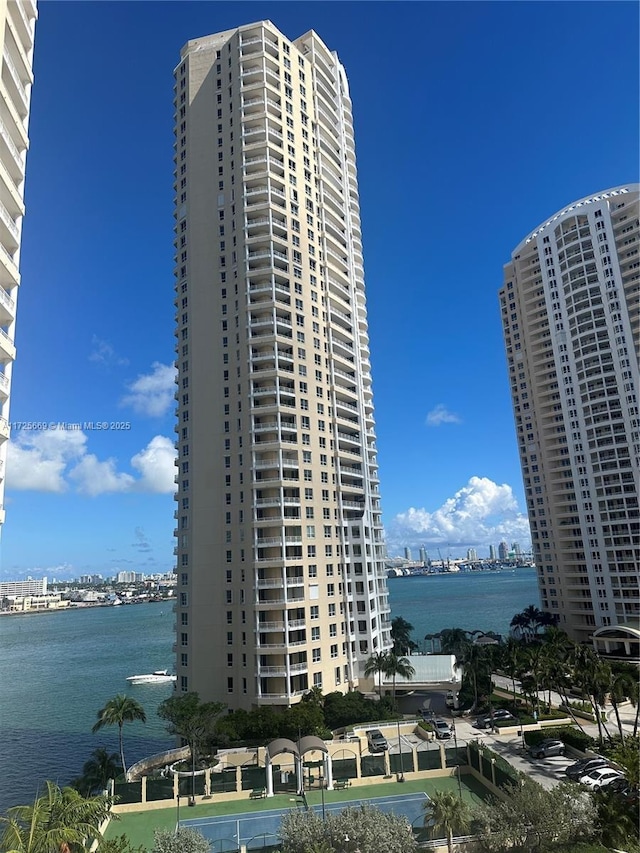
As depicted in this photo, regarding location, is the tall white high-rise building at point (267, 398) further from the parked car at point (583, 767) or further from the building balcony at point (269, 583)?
the parked car at point (583, 767)

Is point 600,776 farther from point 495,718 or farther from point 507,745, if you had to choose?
point 495,718

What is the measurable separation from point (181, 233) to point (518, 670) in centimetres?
6115

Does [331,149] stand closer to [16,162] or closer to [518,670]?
[16,162]

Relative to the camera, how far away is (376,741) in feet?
156

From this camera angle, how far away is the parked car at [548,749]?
43.3m

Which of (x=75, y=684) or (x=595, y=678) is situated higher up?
(x=595, y=678)

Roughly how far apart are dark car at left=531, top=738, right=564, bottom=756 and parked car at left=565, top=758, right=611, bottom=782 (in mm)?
4704

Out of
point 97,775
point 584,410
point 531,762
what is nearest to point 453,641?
point 531,762

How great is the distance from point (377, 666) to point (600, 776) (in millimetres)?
26579

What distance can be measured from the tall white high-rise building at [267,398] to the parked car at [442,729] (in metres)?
10.5

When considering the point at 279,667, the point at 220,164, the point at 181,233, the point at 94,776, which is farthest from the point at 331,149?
the point at 94,776

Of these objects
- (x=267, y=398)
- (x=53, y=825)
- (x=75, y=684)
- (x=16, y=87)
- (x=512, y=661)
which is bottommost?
(x=75, y=684)

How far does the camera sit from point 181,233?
228ft

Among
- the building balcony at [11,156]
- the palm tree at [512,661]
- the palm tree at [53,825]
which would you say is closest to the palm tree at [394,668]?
the palm tree at [512,661]
